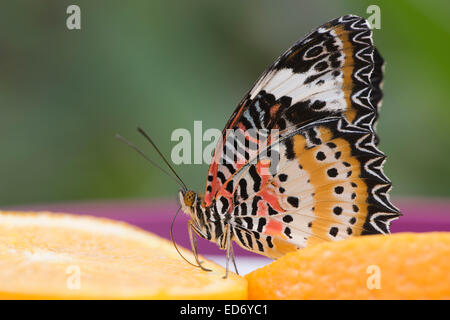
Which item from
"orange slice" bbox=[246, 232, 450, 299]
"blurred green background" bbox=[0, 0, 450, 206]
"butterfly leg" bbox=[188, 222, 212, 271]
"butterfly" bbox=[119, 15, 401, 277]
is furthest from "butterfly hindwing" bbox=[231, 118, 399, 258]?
"blurred green background" bbox=[0, 0, 450, 206]

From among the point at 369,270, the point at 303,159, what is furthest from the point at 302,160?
the point at 369,270

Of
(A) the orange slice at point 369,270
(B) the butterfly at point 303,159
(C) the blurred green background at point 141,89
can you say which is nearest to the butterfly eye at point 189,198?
(B) the butterfly at point 303,159

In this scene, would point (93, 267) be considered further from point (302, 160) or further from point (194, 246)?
point (302, 160)

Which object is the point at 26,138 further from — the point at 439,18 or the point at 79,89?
the point at 439,18

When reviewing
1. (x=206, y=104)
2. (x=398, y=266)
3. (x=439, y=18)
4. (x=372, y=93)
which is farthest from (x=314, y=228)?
(x=439, y=18)

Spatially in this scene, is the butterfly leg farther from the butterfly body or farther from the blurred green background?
the blurred green background
